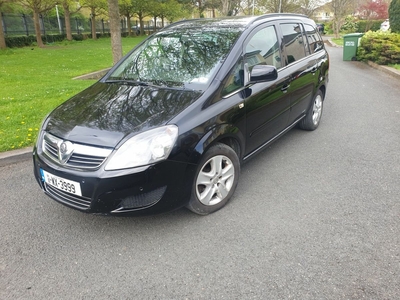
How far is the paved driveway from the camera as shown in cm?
231

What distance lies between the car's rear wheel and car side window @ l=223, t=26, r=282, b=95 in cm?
61

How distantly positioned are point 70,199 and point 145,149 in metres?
0.78

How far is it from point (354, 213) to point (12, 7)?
110 feet

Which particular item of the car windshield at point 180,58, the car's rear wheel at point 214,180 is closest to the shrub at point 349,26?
the car windshield at point 180,58

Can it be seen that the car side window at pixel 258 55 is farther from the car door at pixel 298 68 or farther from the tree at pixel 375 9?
A: the tree at pixel 375 9

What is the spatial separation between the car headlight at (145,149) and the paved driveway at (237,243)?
0.74 meters

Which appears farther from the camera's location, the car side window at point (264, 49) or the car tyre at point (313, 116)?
the car tyre at point (313, 116)

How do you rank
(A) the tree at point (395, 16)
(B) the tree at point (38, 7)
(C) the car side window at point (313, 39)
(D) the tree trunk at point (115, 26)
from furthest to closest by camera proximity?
(B) the tree at point (38, 7) → (A) the tree at point (395, 16) → (D) the tree trunk at point (115, 26) → (C) the car side window at point (313, 39)

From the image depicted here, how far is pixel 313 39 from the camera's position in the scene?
17.3 feet

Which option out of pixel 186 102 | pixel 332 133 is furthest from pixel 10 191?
pixel 332 133

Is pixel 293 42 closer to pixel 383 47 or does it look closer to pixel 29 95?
pixel 29 95

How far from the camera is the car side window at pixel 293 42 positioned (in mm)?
4262

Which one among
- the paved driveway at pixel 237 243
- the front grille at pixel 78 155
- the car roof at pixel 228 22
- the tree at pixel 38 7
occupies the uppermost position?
the tree at pixel 38 7

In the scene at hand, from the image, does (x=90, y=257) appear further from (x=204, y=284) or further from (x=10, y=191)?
(x=10, y=191)
